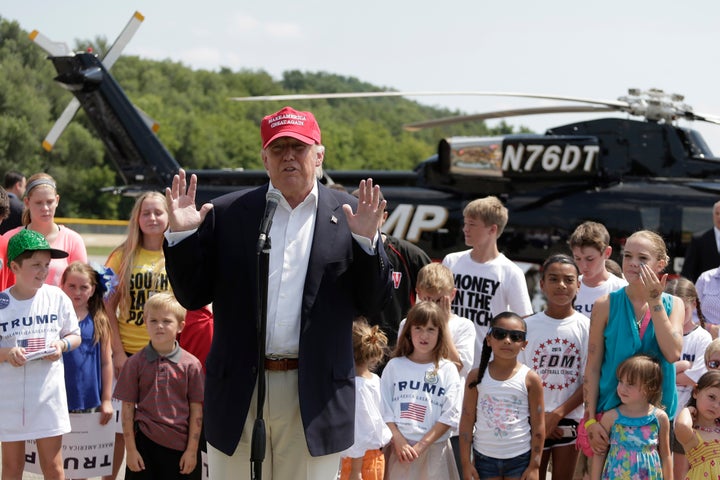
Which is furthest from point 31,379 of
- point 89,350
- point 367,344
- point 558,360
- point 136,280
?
point 558,360

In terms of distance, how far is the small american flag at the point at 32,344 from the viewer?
525 centimetres

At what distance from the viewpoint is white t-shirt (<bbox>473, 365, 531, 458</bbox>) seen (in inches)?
196

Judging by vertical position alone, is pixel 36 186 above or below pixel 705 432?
above

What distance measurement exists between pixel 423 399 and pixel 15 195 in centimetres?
644

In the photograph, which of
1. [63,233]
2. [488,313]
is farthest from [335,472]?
[63,233]

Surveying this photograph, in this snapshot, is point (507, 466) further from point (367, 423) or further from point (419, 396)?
point (367, 423)

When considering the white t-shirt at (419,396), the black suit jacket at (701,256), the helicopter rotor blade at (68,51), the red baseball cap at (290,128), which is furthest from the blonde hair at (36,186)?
the helicopter rotor blade at (68,51)

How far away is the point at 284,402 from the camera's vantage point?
3.38 meters

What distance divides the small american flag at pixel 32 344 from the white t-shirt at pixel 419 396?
1977 mm

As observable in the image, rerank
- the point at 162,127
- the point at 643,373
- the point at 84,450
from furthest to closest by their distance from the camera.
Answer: the point at 162,127
the point at 84,450
the point at 643,373

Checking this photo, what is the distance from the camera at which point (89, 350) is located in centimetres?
577

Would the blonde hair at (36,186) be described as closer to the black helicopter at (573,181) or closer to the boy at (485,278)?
the boy at (485,278)

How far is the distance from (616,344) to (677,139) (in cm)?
650

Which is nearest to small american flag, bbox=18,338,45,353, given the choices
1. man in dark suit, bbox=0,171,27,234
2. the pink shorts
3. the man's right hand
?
the man's right hand
